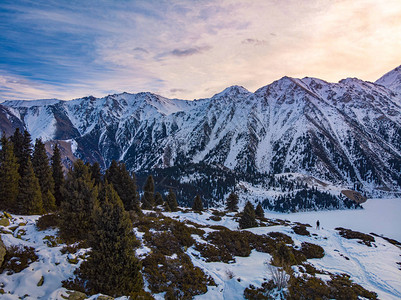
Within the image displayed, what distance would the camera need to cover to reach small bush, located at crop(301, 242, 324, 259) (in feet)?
94.2

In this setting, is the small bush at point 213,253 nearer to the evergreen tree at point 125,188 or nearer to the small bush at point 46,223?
the small bush at point 46,223

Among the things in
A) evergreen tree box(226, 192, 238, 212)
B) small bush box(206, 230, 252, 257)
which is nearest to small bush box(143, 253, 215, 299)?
small bush box(206, 230, 252, 257)

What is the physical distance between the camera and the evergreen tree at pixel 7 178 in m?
28.1

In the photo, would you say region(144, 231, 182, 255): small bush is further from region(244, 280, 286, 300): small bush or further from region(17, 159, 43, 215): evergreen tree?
region(17, 159, 43, 215): evergreen tree

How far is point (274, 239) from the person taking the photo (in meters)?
31.8

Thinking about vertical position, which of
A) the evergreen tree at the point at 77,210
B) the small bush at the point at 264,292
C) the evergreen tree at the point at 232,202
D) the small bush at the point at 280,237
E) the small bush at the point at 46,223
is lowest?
the evergreen tree at the point at 232,202

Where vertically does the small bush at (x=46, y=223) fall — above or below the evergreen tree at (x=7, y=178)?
below

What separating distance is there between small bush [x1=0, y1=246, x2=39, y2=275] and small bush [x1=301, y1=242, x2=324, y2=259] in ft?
95.5

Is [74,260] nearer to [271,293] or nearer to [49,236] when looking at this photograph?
[49,236]

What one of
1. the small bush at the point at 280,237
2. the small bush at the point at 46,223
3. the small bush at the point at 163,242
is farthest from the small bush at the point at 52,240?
the small bush at the point at 280,237

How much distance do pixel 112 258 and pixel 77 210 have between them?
374 inches

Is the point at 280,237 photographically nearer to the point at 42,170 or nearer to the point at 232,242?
the point at 232,242

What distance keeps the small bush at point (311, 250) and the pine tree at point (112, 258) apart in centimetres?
2347

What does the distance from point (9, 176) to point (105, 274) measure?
1005 inches
